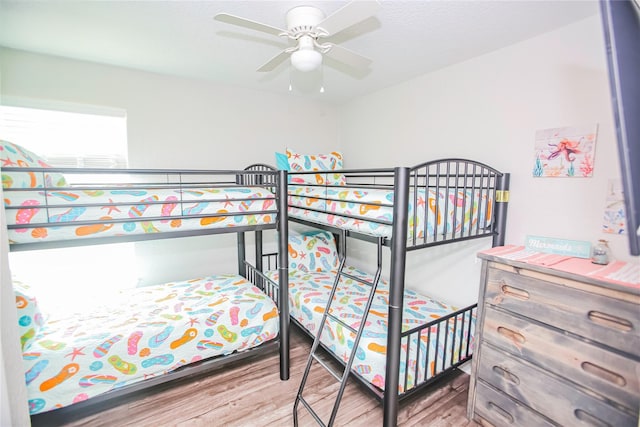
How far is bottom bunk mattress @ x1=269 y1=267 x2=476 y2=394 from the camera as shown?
1.74m

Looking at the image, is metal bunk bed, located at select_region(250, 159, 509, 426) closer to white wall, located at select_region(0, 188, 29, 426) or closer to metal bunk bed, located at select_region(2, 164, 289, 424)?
metal bunk bed, located at select_region(2, 164, 289, 424)

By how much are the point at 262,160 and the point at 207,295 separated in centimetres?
163

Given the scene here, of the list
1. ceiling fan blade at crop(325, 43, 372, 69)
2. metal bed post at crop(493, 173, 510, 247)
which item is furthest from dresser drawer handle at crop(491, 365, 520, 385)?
ceiling fan blade at crop(325, 43, 372, 69)

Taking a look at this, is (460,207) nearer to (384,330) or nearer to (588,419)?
A: (384,330)

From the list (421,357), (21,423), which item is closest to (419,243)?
(421,357)

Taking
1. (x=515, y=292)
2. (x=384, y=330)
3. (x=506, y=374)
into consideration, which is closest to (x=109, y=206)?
(x=384, y=330)

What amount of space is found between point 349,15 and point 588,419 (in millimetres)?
2146

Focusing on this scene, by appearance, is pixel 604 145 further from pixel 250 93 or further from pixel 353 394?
pixel 250 93

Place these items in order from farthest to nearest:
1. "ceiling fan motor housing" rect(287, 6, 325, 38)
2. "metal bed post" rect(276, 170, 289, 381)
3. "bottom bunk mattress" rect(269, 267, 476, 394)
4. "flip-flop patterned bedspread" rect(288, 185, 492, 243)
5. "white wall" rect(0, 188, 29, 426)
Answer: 1. "metal bed post" rect(276, 170, 289, 381)
2. "bottom bunk mattress" rect(269, 267, 476, 394)
3. "flip-flop patterned bedspread" rect(288, 185, 492, 243)
4. "ceiling fan motor housing" rect(287, 6, 325, 38)
5. "white wall" rect(0, 188, 29, 426)

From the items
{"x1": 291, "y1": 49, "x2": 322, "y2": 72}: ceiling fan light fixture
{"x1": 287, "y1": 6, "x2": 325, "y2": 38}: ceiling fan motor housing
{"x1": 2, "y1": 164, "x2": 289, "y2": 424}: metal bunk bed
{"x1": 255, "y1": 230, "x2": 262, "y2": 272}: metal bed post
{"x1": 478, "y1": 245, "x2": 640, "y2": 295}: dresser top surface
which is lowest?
{"x1": 255, "y1": 230, "x2": 262, "y2": 272}: metal bed post

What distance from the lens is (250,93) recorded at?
10.3 ft

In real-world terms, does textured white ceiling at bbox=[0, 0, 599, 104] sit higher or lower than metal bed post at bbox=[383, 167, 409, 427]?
higher

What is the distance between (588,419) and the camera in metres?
1.31

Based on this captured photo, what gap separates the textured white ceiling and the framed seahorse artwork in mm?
648
